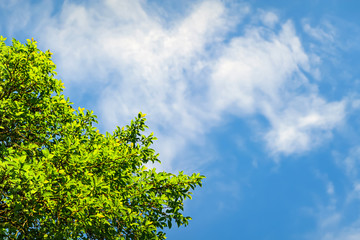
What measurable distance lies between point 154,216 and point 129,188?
153 cm

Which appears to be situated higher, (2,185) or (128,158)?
(128,158)

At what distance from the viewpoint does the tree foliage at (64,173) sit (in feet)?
33.9

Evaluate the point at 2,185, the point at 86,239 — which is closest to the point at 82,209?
the point at 2,185

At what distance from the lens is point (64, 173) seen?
11.5 meters

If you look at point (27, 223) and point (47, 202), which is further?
point (27, 223)

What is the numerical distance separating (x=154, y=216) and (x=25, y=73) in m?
8.43

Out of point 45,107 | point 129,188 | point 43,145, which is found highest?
point 45,107

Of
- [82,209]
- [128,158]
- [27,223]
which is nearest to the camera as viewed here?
[82,209]

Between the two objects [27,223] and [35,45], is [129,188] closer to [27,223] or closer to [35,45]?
[27,223]

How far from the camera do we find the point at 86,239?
1274cm

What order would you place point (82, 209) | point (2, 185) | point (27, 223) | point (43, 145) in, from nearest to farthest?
point (2, 185), point (82, 209), point (27, 223), point (43, 145)

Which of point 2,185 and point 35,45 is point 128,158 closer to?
point 2,185

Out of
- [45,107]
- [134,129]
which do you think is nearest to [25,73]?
[45,107]

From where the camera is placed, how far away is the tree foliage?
10.3 meters
